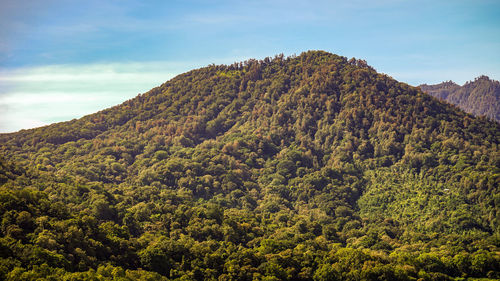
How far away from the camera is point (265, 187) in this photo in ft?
438

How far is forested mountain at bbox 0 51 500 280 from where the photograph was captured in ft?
207

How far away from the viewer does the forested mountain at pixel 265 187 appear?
63.2 m

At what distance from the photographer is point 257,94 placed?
7662 inches

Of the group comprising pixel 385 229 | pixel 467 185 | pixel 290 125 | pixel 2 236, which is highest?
pixel 290 125

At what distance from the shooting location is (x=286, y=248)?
244 feet

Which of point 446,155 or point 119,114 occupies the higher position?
point 119,114

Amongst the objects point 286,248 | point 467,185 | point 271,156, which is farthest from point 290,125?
point 286,248

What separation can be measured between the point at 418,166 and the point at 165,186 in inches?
3040

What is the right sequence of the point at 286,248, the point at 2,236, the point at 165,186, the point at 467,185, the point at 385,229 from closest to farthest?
the point at 2,236
the point at 286,248
the point at 385,229
the point at 467,185
the point at 165,186

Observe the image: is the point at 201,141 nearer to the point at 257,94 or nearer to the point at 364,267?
the point at 257,94

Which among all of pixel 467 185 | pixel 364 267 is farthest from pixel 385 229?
pixel 364 267

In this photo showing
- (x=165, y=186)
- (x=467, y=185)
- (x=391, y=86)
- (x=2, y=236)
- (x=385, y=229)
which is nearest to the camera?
(x=2, y=236)

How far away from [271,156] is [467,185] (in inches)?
2653

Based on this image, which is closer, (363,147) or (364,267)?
(364,267)
